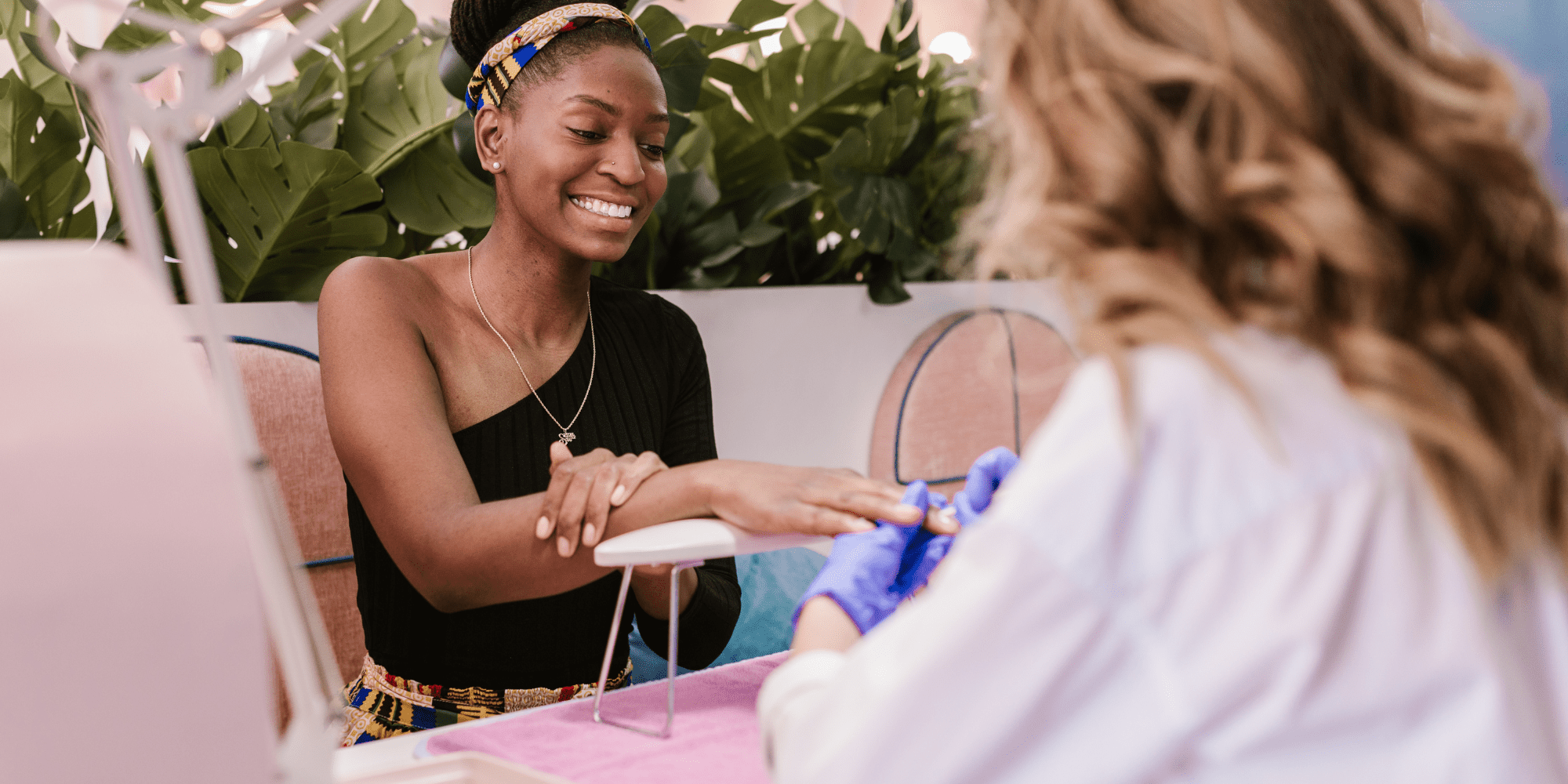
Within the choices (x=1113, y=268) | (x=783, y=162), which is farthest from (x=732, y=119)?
(x=1113, y=268)

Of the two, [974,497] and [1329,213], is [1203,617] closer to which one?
[1329,213]

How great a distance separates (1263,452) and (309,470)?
1.39m

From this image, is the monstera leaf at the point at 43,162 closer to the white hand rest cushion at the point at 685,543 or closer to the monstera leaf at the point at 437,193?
the monstera leaf at the point at 437,193

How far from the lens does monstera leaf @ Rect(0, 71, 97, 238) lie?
5.02ft

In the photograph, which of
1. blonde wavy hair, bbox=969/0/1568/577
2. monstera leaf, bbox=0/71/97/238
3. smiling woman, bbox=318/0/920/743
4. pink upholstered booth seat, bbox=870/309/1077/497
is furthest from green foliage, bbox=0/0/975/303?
blonde wavy hair, bbox=969/0/1568/577

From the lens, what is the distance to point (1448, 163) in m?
0.55

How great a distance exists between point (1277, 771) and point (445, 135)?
1.62 metres

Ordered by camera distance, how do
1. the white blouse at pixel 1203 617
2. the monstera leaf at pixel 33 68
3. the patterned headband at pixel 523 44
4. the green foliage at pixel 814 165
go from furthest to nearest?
the green foliage at pixel 814 165, the monstera leaf at pixel 33 68, the patterned headband at pixel 523 44, the white blouse at pixel 1203 617

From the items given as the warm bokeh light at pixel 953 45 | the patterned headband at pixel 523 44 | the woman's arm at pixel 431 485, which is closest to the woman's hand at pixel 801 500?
the woman's arm at pixel 431 485

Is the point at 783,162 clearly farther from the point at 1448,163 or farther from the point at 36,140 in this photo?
the point at 1448,163

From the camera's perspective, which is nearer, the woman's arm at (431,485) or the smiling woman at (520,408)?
the woman's arm at (431,485)

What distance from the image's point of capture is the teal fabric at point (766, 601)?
1.83m

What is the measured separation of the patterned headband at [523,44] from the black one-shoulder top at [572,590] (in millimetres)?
330

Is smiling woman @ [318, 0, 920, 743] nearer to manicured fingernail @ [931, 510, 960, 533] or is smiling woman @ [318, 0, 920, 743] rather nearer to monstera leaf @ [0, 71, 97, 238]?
manicured fingernail @ [931, 510, 960, 533]
